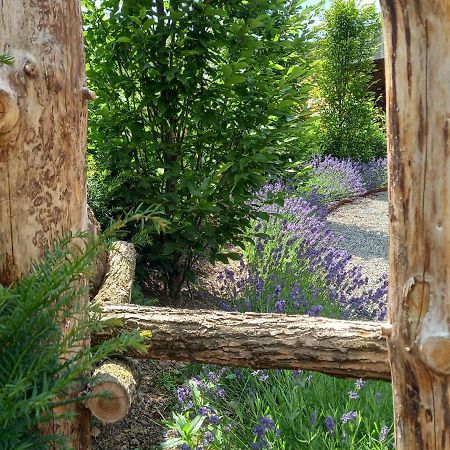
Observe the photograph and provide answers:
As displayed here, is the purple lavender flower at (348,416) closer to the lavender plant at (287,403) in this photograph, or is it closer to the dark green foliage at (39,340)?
the lavender plant at (287,403)

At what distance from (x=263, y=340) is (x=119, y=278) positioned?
113 cm

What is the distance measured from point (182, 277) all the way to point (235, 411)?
1.63 metres

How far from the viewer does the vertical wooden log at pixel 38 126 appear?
6.75ft

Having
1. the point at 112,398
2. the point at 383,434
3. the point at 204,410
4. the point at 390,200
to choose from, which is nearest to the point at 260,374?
the point at 204,410

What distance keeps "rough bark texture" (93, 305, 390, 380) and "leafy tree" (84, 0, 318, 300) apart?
1.35 m

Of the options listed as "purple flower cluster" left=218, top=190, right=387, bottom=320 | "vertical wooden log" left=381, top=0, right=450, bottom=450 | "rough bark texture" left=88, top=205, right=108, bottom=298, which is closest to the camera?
"vertical wooden log" left=381, top=0, right=450, bottom=450

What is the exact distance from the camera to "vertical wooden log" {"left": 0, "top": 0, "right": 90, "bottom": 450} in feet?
6.75

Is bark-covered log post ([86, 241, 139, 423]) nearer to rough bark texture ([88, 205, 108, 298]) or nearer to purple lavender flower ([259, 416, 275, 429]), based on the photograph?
rough bark texture ([88, 205, 108, 298])

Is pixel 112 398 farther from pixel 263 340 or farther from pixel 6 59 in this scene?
pixel 6 59

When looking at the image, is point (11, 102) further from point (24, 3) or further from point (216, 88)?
point (216, 88)

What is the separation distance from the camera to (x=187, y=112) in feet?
13.9

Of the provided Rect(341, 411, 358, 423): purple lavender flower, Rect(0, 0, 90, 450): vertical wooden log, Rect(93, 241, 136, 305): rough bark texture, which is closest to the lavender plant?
Rect(341, 411, 358, 423): purple lavender flower

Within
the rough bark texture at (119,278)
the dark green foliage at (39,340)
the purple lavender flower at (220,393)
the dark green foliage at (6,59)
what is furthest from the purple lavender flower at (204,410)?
the dark green foliage at (6,59)

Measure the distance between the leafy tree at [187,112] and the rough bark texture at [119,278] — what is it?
0.29 metres
